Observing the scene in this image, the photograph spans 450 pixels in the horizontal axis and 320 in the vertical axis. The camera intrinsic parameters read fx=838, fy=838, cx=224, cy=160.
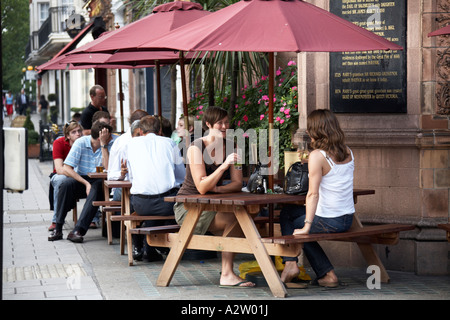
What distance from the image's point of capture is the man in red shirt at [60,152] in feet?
33.3

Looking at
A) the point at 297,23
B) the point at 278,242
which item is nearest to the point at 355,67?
the point at 297,23

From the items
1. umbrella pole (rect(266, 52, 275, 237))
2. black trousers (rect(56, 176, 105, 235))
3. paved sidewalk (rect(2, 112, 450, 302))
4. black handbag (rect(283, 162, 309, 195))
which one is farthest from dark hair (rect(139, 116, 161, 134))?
black handbag (rect(283, 162, 309, 195))

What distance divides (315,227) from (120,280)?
1826mm

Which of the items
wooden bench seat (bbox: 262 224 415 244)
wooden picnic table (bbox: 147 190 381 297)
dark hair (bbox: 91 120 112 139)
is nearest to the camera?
wooden bench seat (bbox: 262 224 415 244)

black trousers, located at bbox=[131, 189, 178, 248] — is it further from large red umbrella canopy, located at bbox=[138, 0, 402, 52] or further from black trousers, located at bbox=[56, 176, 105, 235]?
large red umbrella canopy, located at bbox=[138, 0, 402, 52]

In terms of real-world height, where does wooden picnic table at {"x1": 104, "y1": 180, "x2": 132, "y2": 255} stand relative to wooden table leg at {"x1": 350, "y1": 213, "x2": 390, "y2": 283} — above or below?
above

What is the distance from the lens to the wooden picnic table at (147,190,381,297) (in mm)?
6440

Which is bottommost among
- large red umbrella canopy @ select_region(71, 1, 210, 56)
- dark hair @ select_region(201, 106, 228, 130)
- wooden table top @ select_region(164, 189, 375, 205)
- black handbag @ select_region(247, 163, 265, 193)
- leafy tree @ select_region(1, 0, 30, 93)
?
wooden table top @ select_region(164, 189, 375, 205)

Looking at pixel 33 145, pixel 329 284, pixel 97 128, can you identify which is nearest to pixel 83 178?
pixel 97 128

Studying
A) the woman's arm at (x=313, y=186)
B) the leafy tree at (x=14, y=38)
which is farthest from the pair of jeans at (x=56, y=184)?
the leafy tree at (x=14, y=38)

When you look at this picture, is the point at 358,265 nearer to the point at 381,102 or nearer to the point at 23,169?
the point at 381,102

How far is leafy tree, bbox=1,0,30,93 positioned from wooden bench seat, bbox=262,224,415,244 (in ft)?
140

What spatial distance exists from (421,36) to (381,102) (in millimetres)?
707

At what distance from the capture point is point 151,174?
8070 mm
